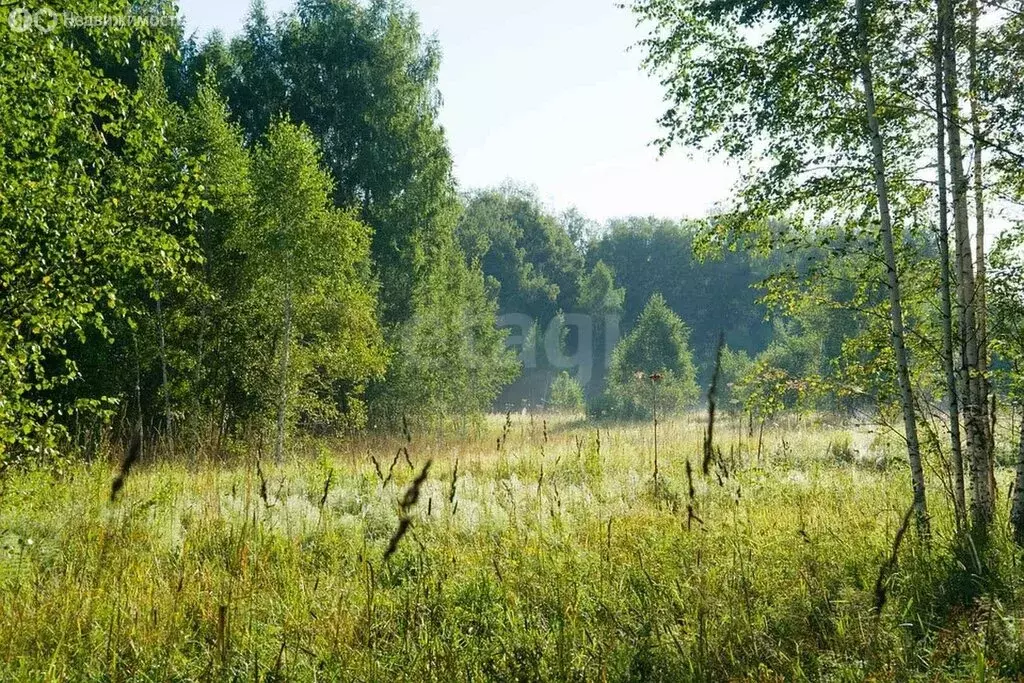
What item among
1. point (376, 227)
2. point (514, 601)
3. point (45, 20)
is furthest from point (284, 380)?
point (514, 601)

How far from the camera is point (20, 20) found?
6023mm

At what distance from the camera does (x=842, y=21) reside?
6727mm

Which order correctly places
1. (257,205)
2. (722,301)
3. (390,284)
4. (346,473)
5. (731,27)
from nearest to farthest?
(731,27)
(346,473)
(257,205)
(390,284)
(722,301)

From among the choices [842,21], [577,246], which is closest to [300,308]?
[842,21]

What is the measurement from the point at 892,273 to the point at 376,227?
18308mm

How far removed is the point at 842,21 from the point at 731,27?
1172mm

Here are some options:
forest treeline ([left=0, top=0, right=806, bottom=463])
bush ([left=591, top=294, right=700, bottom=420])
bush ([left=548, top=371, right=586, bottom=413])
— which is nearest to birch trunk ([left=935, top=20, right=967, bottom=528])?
forest treeline ([left=0, top=0, right=806, bottom=463])

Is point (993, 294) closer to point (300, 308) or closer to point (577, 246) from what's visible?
point (300, 308)

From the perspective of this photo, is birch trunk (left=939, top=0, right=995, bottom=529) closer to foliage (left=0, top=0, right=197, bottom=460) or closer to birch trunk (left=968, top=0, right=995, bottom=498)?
birch trunk (left=968, top=0, right=995, bottom=498)

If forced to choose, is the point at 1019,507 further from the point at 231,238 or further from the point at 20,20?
the point at 231,238

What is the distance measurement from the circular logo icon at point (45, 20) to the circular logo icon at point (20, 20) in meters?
0.06

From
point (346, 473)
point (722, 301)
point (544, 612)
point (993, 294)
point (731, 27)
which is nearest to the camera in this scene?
point (544, 612)

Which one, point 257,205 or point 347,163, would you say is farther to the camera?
point 347,163

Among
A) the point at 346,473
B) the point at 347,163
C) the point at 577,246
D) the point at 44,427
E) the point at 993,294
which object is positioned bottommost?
the point at 346,473
